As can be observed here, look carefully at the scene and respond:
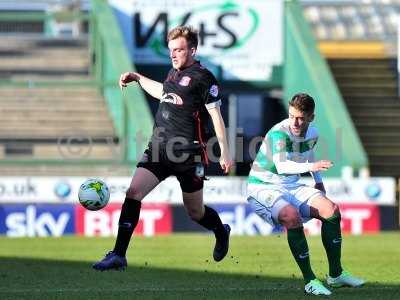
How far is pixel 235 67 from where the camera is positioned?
26.0 metres

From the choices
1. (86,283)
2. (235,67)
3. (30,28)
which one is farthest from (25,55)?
(86,283)

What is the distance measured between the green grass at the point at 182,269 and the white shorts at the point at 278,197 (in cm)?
63

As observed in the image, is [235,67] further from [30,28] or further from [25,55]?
[30,28]

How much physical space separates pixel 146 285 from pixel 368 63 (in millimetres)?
18042

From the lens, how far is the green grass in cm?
947

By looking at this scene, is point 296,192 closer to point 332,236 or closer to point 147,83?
point 332,236

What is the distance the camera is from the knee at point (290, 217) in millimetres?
9211

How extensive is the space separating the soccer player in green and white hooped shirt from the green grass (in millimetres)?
255

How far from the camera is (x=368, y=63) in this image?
90.2 feet

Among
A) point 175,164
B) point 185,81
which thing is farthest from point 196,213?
point 185,81

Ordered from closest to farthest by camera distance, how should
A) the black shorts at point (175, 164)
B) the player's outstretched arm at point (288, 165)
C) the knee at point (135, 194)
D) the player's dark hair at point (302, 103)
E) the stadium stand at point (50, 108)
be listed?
the player's outstretched arm at point (288, 165) < the player's dark hair at point (302, 103) < the knee at point (135, 194) < the black shorts at point (175, 164) < the stadium stand at point (50, 108)

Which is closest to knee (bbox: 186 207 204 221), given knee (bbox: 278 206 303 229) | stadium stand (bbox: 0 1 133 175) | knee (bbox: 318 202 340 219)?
knee (bbox: 278 206 303 229)

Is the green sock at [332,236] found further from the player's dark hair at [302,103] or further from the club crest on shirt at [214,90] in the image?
the club crest on shirt at [214,90]

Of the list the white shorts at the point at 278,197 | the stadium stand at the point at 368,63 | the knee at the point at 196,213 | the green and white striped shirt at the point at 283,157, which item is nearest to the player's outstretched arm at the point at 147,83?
the knee at the point at 196,213
